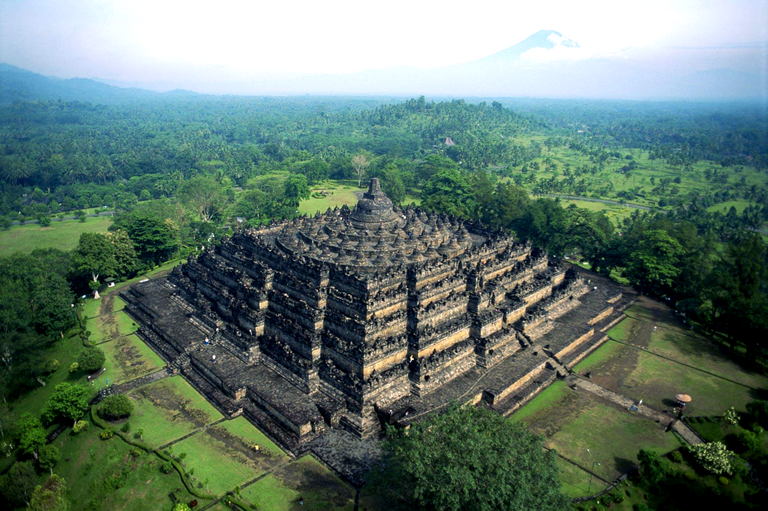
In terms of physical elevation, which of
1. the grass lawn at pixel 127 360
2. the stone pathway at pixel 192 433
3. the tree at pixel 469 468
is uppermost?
the tree at pixel 469 468

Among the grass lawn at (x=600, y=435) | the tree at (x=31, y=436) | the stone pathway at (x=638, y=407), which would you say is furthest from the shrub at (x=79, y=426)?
the stone pathway at (x=638, y=407)

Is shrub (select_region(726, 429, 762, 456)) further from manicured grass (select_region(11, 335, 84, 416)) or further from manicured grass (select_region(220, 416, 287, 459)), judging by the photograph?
manicured grass (select_region(11, 335, 84, 416))

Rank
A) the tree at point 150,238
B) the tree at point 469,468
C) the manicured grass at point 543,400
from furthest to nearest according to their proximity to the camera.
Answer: the tree at point 150,238
the manicured grass at point 543,400
the tree at point 469,468

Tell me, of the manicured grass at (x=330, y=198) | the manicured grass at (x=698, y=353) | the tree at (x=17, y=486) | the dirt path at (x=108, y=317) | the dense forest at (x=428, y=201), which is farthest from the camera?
the manicured grass at (x=330, y=198)

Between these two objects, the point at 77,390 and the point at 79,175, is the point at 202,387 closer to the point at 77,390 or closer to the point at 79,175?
the point at 77,390

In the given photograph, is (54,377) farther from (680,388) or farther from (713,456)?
(680,388)

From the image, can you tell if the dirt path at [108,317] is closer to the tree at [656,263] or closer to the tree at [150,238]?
the tree at [150,238]

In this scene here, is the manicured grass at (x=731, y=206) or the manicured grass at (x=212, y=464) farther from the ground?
the manicured grass at (x=731, y=206)

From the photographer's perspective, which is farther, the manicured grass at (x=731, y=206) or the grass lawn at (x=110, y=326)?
the manicured grass at (x=731, y=206)
